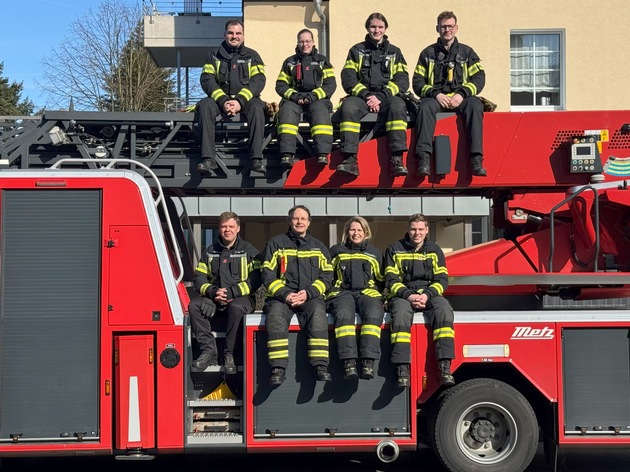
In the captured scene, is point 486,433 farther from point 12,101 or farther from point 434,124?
point 12,101

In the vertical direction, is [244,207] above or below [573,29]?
below

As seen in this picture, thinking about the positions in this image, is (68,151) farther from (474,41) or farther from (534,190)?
(474,41)

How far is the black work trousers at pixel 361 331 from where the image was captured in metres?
6.29

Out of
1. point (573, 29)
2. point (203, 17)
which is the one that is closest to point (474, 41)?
point (573, 29)

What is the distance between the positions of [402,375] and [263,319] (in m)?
1.18

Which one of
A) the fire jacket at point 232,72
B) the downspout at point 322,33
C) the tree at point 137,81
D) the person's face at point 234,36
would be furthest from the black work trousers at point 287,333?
the tree at point 137,81

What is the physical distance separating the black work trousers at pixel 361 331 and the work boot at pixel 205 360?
40.2 inches

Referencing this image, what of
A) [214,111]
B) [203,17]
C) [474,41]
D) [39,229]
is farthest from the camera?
[203,17]

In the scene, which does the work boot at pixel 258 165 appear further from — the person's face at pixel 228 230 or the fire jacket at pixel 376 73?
the fire jacket at pixel 376 73

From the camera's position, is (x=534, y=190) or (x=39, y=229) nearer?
(x=39, y=229)

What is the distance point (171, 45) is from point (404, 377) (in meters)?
14.5

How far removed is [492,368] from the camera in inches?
265

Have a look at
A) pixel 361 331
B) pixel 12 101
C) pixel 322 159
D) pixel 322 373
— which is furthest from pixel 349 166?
pixel 12 101

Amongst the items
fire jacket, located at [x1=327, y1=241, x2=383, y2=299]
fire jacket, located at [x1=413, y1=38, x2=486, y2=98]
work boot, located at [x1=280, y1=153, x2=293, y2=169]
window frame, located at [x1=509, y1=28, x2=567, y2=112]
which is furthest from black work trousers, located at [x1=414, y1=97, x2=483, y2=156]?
window frame, located at [x1=509, y1=28, x2=567, y2=112]
